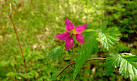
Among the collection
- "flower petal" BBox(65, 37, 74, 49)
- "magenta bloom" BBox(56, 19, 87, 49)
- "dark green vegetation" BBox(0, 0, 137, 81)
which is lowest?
"dark green vegetation" BBox(0, 0, 137, 81)

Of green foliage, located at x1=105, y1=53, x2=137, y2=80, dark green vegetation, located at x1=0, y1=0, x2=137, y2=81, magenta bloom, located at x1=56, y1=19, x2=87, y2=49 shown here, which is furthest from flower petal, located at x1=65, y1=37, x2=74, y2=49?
dark green vegetation, located at x1=0, y1=0, x2=137, y2=81

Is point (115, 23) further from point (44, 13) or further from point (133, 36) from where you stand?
point (44, 13)

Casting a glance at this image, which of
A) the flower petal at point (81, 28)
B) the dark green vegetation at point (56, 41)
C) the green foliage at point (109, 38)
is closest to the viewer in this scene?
the green foliage at point (109, 38)

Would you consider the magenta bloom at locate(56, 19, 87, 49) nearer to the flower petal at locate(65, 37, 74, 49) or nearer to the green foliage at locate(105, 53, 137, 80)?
the flower petal at locate(65, 37, 74, 49)

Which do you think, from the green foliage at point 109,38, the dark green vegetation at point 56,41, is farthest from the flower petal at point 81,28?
the dark green vegetation at point 56,41

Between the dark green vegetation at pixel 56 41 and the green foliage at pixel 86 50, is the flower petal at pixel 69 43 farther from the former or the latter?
the dark green vegetation at pixel 56 41
